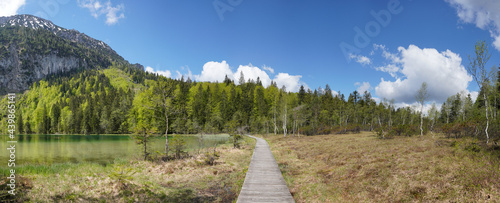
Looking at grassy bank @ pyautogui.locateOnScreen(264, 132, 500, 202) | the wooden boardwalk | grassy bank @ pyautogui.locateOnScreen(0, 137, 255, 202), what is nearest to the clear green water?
grassy bank @ pyautogui.locateOnScreen(0, 137, 255, 202)

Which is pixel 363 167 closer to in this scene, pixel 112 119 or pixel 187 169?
pixel 187 169

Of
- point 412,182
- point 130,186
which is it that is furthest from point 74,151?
point 412,182

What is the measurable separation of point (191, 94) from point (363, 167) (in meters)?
92.6

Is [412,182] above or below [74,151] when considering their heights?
above

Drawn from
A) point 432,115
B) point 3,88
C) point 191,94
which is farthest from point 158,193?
point 3,88

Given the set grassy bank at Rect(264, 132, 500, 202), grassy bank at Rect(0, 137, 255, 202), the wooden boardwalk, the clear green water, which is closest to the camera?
grassy bank at Rect(264, 132, 500, 202)

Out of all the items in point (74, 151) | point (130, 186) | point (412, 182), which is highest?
point (412, 182)

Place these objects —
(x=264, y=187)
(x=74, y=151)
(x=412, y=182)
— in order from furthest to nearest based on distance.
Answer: (x=74, y=151)
(x=264, y=187)
(x=412, y=182)

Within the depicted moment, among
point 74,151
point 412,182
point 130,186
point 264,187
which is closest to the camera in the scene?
point 412,182

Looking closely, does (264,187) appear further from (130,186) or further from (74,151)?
(74,151)

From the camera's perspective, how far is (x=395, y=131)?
92.4ft

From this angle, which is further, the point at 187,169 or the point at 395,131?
the point at 395,131

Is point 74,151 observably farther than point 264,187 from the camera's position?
Yes

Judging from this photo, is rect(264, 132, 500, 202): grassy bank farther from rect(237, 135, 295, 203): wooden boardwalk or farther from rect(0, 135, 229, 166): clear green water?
rect(0, 135, 229, 166): clear green water
